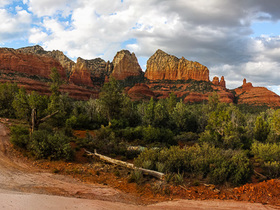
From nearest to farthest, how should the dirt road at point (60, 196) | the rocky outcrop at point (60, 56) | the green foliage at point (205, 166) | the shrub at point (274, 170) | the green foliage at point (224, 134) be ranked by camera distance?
1. the dirt road at point (60, 196)
2. the green foliage at point (205, 166)
3. the shrub at point (274, 170)
4. the green foliage at point (224, 134)
5. the rocky outcrop at point (60, 56)

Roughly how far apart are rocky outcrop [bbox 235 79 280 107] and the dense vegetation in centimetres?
8981

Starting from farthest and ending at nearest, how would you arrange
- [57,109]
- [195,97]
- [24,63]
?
[195,97] → [24,63] → [57,109]

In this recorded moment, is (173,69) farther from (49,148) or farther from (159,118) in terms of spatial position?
(49,148)

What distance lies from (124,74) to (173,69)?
126 ft

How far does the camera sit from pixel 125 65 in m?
145

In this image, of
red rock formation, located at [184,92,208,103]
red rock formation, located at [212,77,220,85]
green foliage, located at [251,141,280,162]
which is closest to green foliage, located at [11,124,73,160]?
green foliage, located at [251,141,280,162]

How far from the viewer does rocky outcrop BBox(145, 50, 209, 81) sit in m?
130

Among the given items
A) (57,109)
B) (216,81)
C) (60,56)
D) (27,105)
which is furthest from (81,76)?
(27,105)

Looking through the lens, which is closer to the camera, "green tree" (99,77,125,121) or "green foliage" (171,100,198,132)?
"green tree" (99,77,125,121)

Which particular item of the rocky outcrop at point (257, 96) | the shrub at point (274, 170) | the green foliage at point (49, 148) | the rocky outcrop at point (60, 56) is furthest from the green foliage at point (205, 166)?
the rocky outcrop at point (60, 56)

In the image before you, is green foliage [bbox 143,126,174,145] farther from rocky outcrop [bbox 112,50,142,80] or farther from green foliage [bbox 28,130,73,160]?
rocky outcrop [bbox 112,50,142,80]

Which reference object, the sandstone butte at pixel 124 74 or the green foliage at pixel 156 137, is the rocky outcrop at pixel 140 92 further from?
the green foliage at pixel 156 137

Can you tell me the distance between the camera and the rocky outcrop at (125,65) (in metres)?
142

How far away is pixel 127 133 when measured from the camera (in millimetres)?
19219
